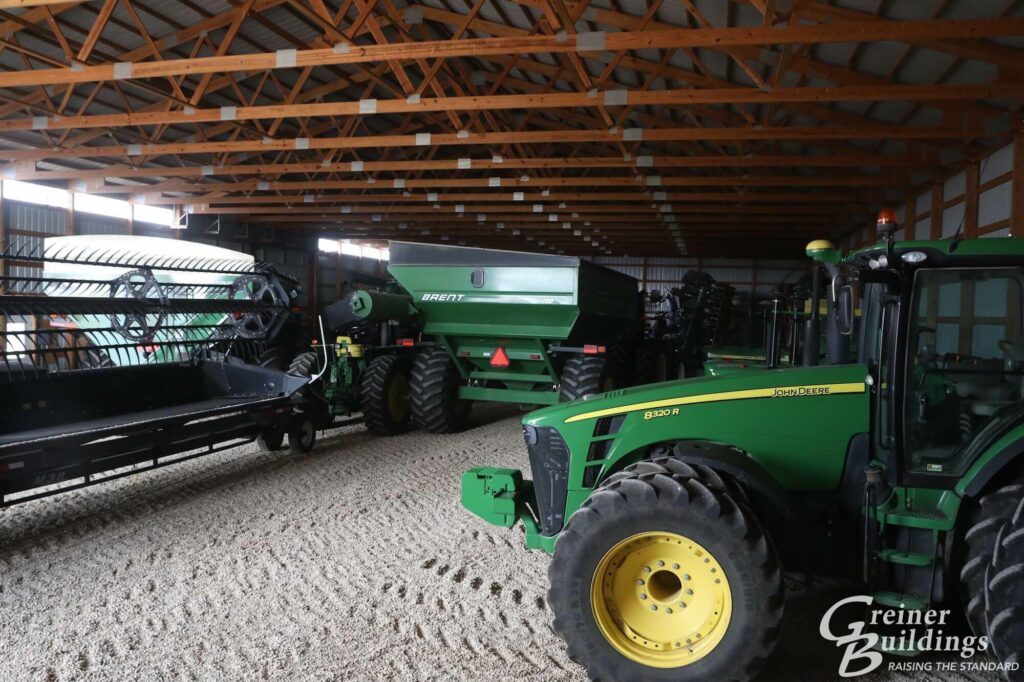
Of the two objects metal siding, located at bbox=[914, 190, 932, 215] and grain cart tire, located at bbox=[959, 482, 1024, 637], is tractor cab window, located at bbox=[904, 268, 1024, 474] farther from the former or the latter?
metal siding, located at bbox=[914, 190, 932, 215]

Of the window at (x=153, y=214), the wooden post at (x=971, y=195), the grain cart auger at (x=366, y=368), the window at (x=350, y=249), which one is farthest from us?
the window at (x=350, y=249)

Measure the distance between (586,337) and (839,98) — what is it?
4.12 metres

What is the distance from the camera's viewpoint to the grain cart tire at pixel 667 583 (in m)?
2.59

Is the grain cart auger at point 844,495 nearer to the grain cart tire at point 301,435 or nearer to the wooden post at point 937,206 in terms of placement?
the grain cart tire at point 301,435

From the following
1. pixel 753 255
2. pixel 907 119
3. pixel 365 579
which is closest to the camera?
pixel 365 579

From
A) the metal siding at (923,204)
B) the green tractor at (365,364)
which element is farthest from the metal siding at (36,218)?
the metal siding at (923,204)

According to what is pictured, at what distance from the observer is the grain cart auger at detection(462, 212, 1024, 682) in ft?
8.61

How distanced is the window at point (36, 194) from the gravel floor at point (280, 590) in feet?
36.0

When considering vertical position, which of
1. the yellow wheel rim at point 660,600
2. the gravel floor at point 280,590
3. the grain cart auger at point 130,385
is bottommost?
the gravel floor at point 280,590

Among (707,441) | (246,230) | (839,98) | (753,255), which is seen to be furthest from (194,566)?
(753,255)

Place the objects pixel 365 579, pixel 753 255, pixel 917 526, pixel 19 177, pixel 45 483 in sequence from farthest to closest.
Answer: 1. pixel 753 255
2. pixel 19 177
3. pixel 45 483
4. pixel 365 579
5. pixel 917 526

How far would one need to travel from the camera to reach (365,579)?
12.7ft

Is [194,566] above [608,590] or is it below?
below

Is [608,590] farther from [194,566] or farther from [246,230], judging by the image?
[246,230]
